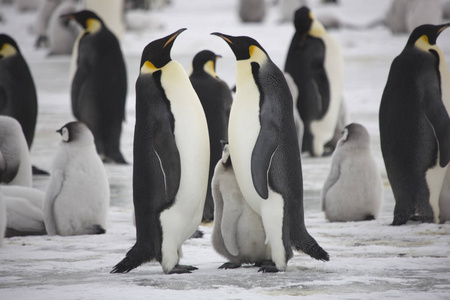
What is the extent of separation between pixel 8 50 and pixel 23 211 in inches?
105

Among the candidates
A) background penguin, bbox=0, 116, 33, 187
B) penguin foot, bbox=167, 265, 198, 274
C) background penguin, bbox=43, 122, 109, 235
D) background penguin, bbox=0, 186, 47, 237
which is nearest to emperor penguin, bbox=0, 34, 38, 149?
background penguin, bbox=0, 116, 33, 187

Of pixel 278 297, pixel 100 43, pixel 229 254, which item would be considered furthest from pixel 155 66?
pixel 100 43

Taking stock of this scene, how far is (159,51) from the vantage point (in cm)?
379

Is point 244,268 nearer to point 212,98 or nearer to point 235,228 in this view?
point 235,228

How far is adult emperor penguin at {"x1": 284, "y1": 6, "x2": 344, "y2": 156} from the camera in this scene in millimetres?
→ 8047

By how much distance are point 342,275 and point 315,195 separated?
104 inches

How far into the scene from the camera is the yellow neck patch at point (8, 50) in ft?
23.9

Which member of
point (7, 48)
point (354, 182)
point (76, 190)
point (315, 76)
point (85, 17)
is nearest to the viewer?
point (76, 190)

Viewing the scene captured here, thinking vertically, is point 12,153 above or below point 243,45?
below

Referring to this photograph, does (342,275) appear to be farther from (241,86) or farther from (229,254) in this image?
(241,86)

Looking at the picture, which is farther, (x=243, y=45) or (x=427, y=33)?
(x=427, y=33)

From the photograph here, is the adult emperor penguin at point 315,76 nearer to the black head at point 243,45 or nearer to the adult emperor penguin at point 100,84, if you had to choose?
the adult emperor penguin at point 100,84

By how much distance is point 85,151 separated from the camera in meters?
4.86

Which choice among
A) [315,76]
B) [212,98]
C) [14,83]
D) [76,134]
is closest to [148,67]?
[76,134]
